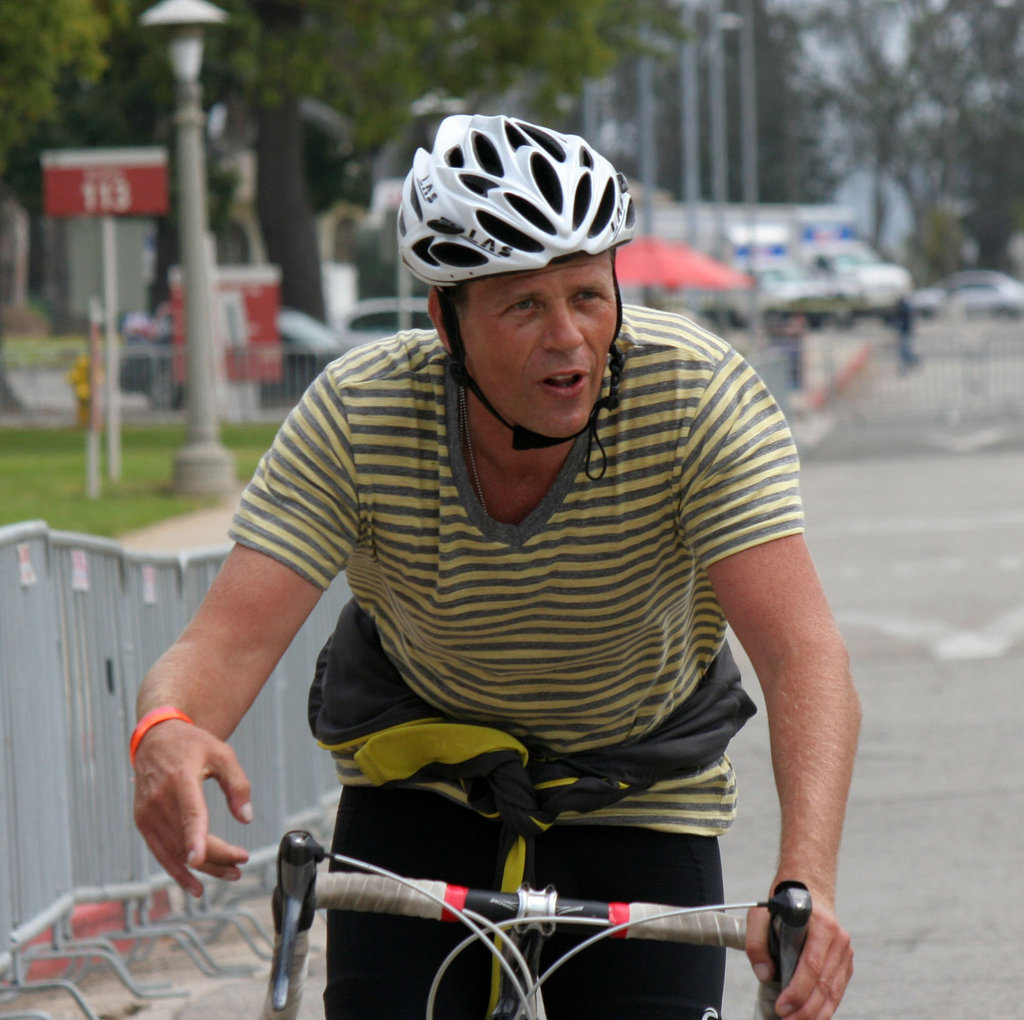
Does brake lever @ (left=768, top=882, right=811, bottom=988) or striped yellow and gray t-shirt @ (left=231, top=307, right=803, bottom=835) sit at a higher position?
striped yellow and gray t-shirt @ (left=231, top=307, right=803, bottom=835)

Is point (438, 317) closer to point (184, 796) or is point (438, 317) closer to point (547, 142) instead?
point (547, 142)

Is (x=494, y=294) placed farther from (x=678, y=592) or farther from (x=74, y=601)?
(x=74, y=601)

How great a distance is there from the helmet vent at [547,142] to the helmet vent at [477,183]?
0.11 meters

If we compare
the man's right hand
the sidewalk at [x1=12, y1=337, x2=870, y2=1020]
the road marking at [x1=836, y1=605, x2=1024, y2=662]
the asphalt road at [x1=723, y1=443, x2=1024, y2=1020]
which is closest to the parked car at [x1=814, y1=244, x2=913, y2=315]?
the asphalt road at [x1=723, y1=443, x2=1024, y2=1020]

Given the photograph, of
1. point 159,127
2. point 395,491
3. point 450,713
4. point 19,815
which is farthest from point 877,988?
point 159,127

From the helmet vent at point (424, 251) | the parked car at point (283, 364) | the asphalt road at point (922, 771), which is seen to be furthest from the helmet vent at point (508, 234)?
the parked car at point (283, 364)

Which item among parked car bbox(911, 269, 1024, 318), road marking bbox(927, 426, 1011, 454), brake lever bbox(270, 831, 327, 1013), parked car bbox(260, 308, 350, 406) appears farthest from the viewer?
parked car bbox(911, 269, 1024, 318)

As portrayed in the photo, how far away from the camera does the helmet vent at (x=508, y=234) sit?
8.43 ft

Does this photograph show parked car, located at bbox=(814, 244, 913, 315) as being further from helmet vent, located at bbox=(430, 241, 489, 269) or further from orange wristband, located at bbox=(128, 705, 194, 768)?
orange wristband, located at bbox=(128, 705, 194, 768)

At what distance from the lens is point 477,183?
8.84 ft

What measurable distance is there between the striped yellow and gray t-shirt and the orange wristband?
0.96ft

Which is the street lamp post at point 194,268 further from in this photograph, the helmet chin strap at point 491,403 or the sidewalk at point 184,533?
the helmet chin strap at point 491,403

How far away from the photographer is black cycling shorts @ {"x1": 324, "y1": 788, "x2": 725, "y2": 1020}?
8.79ft

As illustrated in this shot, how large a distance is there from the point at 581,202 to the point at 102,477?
654 inches
